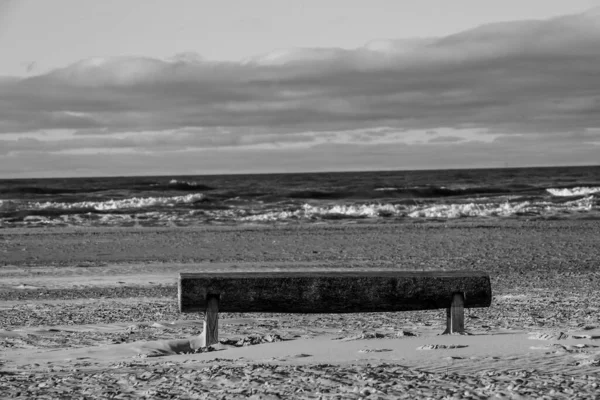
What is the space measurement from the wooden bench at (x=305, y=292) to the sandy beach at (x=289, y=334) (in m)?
0.27

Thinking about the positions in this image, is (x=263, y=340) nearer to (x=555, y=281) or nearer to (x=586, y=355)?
(x=586, y=355)

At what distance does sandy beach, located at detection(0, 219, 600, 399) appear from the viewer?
4.27 m

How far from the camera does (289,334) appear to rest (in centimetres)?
650

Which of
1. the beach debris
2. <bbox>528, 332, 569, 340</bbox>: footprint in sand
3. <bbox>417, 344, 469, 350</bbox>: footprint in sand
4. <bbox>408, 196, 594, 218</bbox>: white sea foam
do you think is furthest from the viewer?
<bbox>408, 196, 594, 218</bbox>: white sea foam

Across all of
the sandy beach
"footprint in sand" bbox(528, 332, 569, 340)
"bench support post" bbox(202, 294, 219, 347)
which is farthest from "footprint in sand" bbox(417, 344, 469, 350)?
"bench support post" bbox(202, 294, 219, 347)

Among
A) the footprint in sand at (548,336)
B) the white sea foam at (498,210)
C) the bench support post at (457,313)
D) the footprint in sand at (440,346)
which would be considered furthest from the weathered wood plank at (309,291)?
the white sea foam at (498,210)

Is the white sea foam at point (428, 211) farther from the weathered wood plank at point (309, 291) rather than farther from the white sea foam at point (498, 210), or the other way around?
the weathered wood plank at point (309, 291)

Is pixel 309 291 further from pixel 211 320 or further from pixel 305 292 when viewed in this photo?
pixel 211 320

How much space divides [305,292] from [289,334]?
0.86 meters

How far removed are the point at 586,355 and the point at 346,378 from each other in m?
1.70

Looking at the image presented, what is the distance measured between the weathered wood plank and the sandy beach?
0.29m

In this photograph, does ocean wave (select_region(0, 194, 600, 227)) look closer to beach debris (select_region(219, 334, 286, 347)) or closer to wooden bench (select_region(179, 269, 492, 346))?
beach debris (select_region(219, 334, 286, 347))

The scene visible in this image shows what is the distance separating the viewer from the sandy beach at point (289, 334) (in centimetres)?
427

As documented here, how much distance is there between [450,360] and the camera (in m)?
4.83
